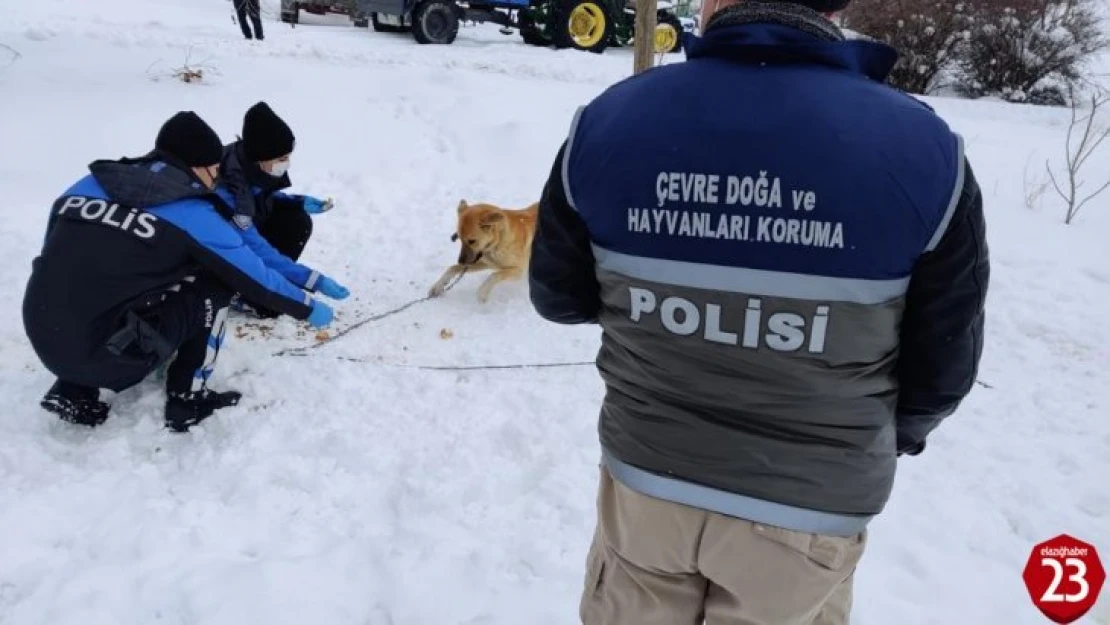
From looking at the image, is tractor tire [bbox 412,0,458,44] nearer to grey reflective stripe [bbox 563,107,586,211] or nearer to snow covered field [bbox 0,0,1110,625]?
snow covered field [bbox 0,0,1110,625]

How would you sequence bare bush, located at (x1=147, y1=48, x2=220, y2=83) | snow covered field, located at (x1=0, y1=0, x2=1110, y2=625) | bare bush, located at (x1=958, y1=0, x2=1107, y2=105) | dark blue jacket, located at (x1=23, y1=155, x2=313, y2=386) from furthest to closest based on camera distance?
bare bush, located at (x1=958, y1=0, x2=1107, y2=105), bare bush, located at (x1=147, y1=48, x2=220, y2=83), dark blue jacket, located at (x1=23, y1=155, x2=313, y2=386), snow covered field, located at (x1=0, y1=0, x2=1110, y2=625)

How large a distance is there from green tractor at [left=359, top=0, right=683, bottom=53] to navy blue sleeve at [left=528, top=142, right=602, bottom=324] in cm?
1129

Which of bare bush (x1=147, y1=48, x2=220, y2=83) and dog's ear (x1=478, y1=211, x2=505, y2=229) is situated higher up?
bare bush (x1=147, y1=48, x2=220, y2=83)

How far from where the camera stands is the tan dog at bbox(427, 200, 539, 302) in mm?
4574

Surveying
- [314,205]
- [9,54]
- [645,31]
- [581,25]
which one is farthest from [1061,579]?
[581,25]

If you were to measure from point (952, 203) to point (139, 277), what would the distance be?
9.25 feet

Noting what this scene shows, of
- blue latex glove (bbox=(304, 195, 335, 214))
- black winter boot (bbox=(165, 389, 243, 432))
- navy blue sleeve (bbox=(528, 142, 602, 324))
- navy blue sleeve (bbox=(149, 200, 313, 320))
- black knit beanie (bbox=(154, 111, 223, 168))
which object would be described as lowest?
black winter boot (bbox=(165, 389, 243, 432))

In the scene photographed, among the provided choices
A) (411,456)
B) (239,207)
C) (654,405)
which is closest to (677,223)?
(654,405)

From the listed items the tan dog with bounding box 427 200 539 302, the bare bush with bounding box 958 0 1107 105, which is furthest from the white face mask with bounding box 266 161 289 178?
the bare bush with bounding box 958 0 1107 105

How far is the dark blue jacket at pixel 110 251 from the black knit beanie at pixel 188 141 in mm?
73

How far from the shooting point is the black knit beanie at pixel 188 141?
118 inches

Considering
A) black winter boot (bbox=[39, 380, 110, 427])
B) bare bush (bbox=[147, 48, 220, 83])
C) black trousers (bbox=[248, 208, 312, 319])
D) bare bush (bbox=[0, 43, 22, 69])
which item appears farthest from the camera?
bare bush (bbox=[147, 48, 220, 83])

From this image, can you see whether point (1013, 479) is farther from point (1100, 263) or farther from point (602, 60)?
point (602, 60)

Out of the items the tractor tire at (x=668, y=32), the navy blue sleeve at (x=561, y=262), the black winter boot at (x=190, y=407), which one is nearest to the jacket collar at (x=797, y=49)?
the navy blue sleeve at (x=561, y=262)
